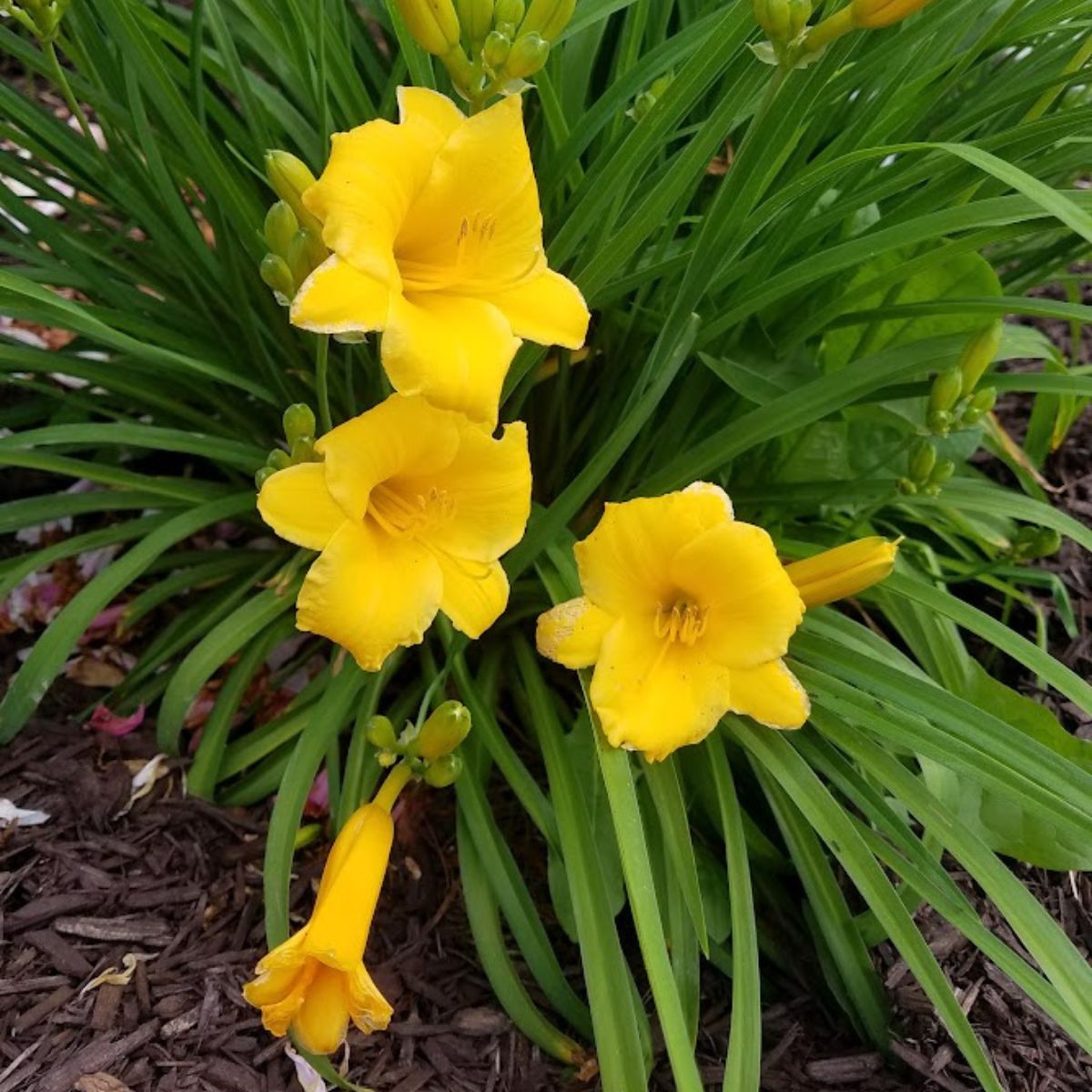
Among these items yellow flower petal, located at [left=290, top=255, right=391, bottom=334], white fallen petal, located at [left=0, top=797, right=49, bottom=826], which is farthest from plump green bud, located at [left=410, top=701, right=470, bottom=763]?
white fallen petal, located at [left=0, top=797, right=49, bottom=826]

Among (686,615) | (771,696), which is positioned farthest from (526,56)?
(771,696)

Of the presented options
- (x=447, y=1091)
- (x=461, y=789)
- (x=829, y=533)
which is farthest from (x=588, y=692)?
(x=829, y=533)

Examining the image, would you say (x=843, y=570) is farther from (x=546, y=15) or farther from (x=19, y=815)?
(x=19, y=815)

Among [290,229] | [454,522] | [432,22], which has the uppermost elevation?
[432,22]

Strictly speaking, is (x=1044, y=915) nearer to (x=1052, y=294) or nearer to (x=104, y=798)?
(x=104, y=798)

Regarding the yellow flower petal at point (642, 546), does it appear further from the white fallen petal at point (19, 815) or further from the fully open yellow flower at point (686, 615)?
the white fallen petal at point (19, 815)
